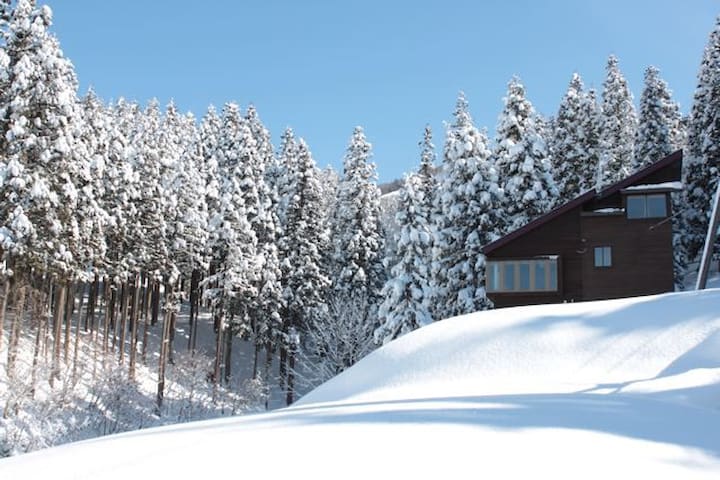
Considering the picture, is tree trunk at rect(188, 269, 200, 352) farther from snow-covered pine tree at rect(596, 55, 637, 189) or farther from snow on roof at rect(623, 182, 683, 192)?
snow-covered pine tree at rect(596, 55, 637, 189)

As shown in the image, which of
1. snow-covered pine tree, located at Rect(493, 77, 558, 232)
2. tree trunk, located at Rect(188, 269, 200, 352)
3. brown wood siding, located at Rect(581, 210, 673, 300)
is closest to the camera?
brown wood siding, located at Rect(581, 210, 673, 300)

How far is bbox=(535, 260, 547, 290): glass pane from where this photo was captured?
105 ft

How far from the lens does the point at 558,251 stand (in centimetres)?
3212

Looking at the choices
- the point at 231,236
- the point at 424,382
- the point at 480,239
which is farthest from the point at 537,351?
the point at 231,236

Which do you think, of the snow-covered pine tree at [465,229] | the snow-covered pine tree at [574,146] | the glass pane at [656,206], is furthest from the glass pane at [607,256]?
the snow-covered pine tree at [574,146]

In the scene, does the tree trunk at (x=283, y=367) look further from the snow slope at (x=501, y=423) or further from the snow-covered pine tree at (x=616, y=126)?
the snow slope at (x=501, y=423)

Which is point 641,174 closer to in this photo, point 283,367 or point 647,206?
point 647,206

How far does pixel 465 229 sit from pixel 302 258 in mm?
15307

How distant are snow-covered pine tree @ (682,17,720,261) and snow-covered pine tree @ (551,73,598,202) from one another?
7.82m

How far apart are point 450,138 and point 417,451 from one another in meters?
34.2

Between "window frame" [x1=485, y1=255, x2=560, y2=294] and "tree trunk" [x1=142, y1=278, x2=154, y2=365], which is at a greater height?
"window frame" [x1=485, y1=255, x2=560, y2=294]

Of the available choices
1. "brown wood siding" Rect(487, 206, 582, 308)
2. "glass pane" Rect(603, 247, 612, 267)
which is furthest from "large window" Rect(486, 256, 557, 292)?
"glass pane" Rect(603, 247, 612, 267)

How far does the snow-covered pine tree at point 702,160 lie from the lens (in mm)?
37781

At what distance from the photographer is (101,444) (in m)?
6.51
